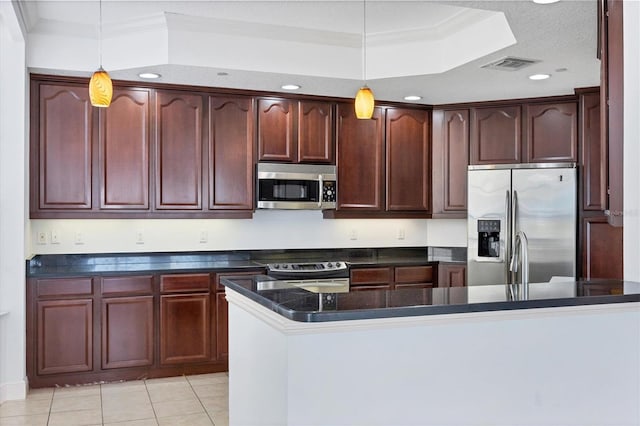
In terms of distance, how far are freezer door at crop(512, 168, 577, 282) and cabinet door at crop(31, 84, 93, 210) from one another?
11.9ft

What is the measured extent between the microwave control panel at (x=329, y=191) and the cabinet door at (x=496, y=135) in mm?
1352

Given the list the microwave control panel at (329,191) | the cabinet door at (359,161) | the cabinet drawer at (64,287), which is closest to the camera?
the cabinet drawer at (64,287)

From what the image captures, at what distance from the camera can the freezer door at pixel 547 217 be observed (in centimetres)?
518

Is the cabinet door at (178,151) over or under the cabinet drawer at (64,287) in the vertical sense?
over

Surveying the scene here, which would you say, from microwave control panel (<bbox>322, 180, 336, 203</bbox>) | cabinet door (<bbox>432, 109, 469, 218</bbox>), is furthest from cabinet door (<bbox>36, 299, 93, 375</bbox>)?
cabinet door (<bbox>432, 109, 469, 218</bbox>)

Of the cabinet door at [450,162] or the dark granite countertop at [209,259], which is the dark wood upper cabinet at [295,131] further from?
the cabinet door at [450,162]

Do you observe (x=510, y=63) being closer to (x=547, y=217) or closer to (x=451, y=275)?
(x=547, y=217)

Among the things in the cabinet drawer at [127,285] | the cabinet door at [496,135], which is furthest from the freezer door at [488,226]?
the cabinet drawer at [127,285]

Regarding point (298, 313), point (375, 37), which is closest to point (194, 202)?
point (375, 37)

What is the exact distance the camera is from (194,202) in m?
5.11

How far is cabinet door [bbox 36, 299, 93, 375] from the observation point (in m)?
4.52

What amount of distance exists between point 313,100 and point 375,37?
36.9 inches

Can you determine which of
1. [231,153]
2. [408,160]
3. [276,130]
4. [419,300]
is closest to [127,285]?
[231,153]

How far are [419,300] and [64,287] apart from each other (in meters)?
3.38
